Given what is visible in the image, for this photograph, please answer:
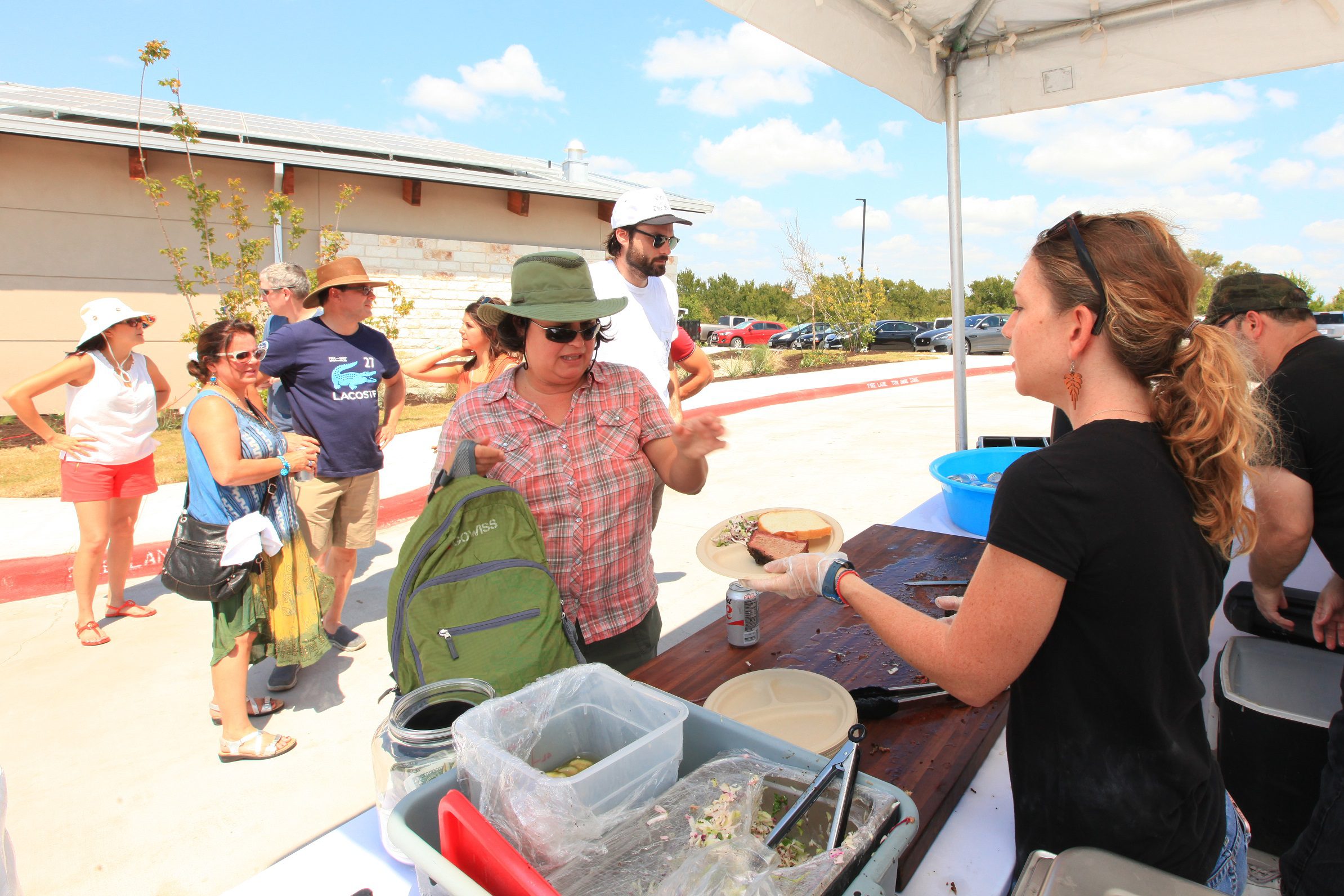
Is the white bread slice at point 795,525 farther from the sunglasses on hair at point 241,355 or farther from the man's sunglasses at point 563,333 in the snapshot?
the sunglasses on hair at point 241,355

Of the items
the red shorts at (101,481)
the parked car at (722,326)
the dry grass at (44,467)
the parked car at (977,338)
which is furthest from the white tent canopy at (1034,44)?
the parked car at (722,326)

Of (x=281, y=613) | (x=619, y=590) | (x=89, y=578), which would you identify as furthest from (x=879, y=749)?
(x=89, y=578)

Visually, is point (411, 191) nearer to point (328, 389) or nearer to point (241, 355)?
point (328, 389)

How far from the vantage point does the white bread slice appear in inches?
97.8

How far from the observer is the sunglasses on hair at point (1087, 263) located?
1.27 m

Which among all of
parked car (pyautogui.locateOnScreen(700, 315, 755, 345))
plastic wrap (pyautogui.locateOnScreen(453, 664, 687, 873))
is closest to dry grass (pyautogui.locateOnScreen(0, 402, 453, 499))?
Answer: plastic wrap (pyautogui.locateOnScreen(453, 664, 687, 873))

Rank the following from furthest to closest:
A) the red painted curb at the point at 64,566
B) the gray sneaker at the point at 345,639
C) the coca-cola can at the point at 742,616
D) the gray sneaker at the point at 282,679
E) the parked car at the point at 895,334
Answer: the parked car at the point at 895,334 → the red painted curb at the point at 64,566 → the gray sneaker at the point at 345,639 → the gray sneaker at the point at 282,679 → the coca-cola can at the point at 742,616

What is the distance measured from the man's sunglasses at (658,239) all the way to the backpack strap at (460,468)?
1838 millimetres

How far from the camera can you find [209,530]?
3.07 metres

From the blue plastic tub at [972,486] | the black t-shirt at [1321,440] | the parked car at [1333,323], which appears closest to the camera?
the black t-shirt at [1321,440]

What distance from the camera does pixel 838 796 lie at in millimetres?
1045

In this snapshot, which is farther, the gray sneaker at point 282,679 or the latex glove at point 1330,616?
the gray sneaker at point 282,679

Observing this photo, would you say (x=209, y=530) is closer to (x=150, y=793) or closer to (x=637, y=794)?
(x=150, y=793)

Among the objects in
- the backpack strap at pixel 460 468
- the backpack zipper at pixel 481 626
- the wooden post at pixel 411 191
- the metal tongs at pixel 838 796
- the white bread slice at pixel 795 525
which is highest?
the wooden post at pixel 411 191
